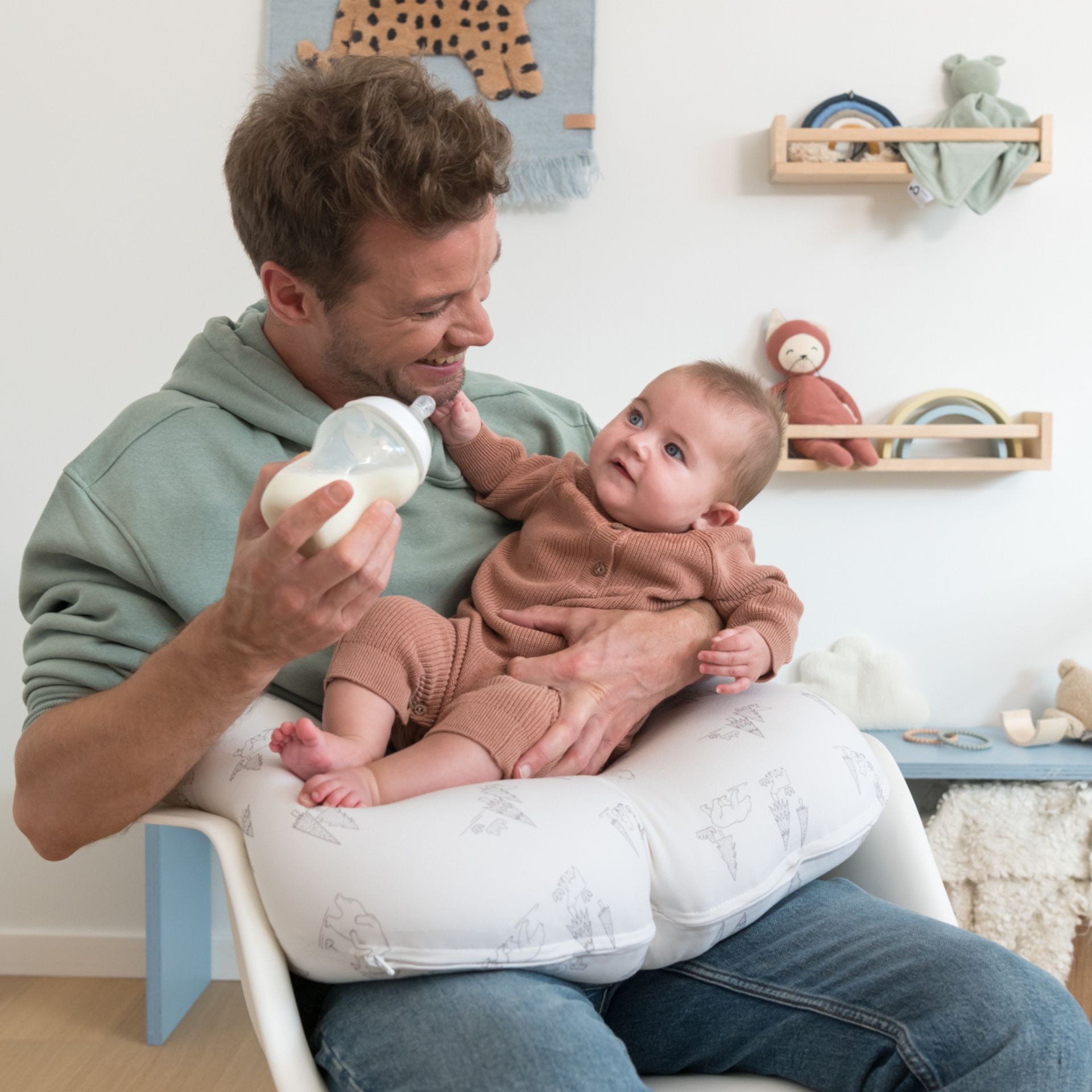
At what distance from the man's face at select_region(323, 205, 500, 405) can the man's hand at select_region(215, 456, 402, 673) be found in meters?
0.39

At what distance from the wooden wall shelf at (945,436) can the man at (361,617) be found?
1.10 metres

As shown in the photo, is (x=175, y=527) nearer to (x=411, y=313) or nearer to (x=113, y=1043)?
(x=411, y=313)

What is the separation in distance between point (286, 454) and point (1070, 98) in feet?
6.61

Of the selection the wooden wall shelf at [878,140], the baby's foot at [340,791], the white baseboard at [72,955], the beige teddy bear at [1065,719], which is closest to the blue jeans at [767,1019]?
the baby's foot at [340,791]

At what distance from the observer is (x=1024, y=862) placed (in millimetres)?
2160

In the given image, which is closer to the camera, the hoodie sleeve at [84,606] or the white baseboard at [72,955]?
the hoodie sleeve at [84,606]

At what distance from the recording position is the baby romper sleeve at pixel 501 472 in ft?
4.69

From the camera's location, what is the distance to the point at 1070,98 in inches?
93.4

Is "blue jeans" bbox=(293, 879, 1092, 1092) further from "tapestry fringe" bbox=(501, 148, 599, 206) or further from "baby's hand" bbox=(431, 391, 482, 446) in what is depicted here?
"tapestry fringe" bbox=(501, 148, 599, 206)

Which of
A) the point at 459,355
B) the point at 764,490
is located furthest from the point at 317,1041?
the point at 764,490

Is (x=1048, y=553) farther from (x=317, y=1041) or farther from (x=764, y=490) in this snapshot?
(x=317, y=1041)

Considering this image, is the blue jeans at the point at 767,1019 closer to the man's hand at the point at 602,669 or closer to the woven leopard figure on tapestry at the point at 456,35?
the man's hand at the point at 602,669

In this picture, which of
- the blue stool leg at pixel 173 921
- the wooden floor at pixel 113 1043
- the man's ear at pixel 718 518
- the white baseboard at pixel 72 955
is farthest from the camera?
the white baseboard at pixel 72 955

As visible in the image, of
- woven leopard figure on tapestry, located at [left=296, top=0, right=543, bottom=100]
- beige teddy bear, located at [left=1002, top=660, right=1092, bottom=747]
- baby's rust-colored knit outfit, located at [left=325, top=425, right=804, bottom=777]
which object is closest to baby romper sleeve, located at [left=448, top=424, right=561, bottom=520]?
baby's rust-colored knit outfit, located at [left=325, top=425, right=804, bottom=777]
